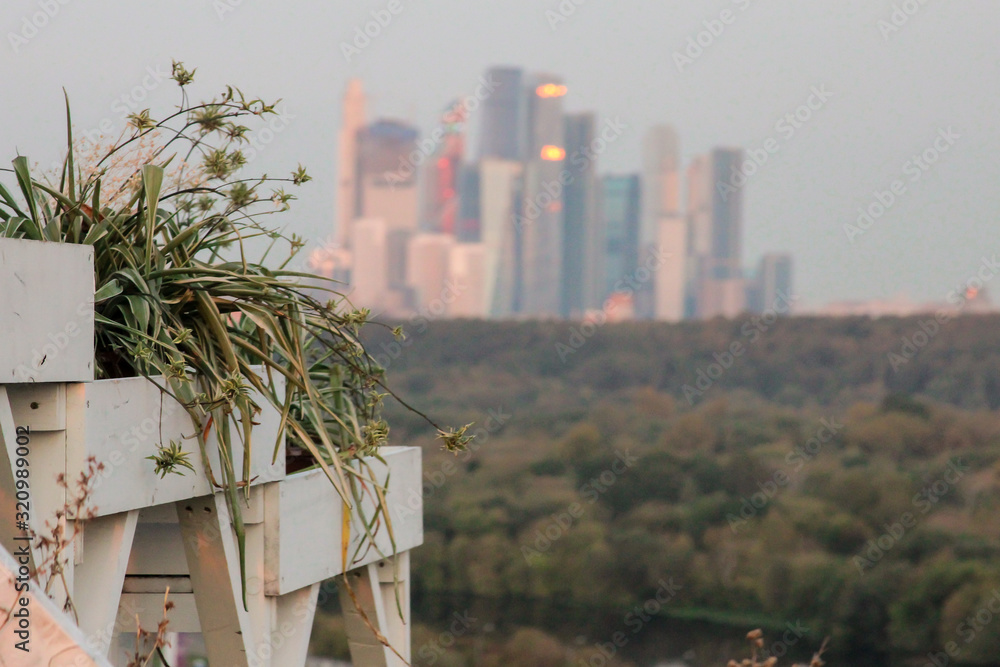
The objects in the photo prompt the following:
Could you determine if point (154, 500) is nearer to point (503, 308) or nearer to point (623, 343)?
point (623, 343)

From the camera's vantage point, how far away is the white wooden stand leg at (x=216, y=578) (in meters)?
1.92

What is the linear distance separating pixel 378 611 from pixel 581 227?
231 ft

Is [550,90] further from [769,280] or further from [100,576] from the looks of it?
[100,576]

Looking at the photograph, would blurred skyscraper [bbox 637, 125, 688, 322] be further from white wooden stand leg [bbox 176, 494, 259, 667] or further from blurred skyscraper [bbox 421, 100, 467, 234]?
white wooden stand leg [bbox 176, 494, 259, 667]

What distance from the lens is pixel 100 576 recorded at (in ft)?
5.38

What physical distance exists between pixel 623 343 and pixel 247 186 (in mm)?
46271

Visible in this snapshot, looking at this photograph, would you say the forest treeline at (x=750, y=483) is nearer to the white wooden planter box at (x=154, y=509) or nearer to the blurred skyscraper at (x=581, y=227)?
the white wooden planter box at (x=154, y=509)

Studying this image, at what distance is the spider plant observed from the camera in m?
1.82

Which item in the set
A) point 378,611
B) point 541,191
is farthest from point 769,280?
point 378,611

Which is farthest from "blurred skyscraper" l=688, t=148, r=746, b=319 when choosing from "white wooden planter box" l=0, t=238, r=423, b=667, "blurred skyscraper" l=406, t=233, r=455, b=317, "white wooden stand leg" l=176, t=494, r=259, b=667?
"white wooden stand leg" l=176, t=494, r=259, b=667

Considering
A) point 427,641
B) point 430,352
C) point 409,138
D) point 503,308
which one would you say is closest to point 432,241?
point 503,308

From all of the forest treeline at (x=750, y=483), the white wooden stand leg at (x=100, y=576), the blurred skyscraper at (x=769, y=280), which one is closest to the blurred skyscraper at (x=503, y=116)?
the blurred skyscraper at (x=769, y=280)

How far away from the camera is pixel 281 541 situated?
6.79ft

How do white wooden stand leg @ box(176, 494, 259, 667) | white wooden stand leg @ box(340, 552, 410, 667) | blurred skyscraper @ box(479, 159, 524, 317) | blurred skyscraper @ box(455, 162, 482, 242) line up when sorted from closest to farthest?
white wooden stand leg @ box(176, 494, 259, 667) < white wooden stand leg @ box(340, 552, 410, 667) < blurred skyscraper @ box(479, 159, 524, 317) < blurred skyscraper @ box(455, 162, 482, 242)
